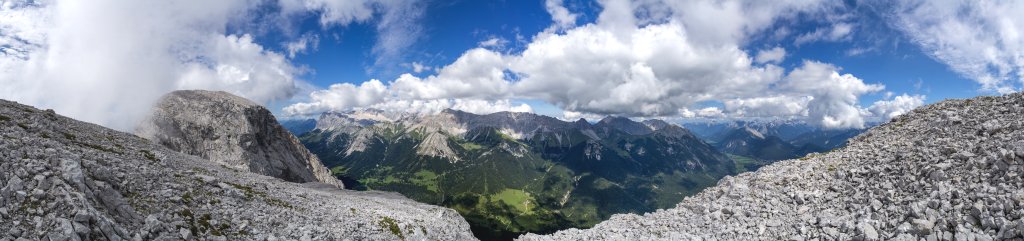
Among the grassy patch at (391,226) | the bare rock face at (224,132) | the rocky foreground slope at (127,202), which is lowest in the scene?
the grassy patch at (391,226)

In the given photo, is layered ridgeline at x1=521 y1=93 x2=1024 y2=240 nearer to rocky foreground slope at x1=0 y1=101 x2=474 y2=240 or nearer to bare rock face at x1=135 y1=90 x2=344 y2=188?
rocky foreground slope at x1=0 y1=101 x2=474 y2=240

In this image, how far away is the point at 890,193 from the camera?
20672mm

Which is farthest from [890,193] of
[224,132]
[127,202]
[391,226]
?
[224,132]

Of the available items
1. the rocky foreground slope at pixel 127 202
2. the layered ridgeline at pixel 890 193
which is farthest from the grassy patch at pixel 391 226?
the layered ridgeline at pixel 890 193

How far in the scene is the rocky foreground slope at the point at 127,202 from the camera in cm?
1758

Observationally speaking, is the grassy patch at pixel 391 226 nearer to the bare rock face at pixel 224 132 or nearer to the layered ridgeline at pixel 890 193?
the layered ridgeline at pixel 890 193

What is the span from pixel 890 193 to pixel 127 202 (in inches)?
1611

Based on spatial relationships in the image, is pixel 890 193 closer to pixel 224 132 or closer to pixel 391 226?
pixel 391 226

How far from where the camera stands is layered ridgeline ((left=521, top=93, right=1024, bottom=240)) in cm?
1684

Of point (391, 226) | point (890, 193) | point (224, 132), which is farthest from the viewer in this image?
point (224, 132)

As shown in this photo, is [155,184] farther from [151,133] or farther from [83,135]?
[151,133]

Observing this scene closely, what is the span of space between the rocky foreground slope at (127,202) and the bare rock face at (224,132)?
109m

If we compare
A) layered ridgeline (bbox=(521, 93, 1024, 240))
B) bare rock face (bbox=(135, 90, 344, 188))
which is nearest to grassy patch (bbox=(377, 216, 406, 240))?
layered ridgeline (bbox=(521, 93, 1024, 240))

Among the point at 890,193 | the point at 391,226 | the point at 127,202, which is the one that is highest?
the point at 890,193
